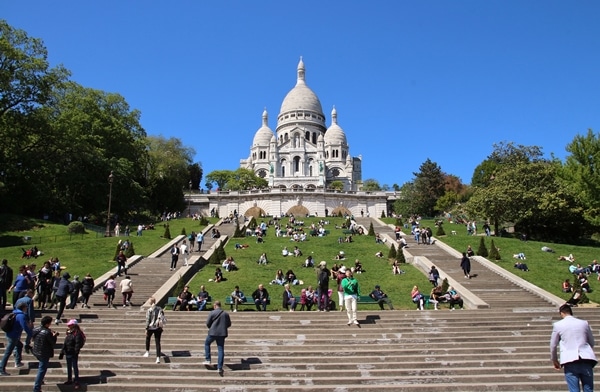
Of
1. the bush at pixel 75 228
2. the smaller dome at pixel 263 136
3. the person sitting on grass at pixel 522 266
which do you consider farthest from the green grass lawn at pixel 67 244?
the smaller dome at pixel 263 136

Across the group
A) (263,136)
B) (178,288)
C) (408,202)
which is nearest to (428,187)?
(408,202)

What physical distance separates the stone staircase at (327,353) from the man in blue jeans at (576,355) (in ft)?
11.1

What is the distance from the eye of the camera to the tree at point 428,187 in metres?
60.6

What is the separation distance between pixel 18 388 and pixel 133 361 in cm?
211

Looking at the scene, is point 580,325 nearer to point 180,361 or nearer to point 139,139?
point 180,361

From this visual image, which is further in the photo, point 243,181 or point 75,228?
point 243,181

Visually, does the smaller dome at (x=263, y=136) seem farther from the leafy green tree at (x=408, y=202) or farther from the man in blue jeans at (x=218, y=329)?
the man in blue jeans at (x=218, y=329)

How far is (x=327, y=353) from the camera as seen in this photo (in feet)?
36.7

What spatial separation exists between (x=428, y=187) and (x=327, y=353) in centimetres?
5241

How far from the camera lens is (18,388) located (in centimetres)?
930

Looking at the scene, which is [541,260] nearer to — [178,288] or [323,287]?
[323,287]

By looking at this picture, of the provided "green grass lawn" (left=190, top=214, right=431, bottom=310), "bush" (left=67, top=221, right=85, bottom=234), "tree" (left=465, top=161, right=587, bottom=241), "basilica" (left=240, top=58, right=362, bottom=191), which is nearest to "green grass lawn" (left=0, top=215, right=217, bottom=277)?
"bush" (left=67, top=221, right=85, bottom=234)

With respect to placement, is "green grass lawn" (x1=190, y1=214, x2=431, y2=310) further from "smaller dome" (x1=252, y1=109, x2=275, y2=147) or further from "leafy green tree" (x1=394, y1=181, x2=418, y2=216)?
"smaller dome" (x1=252, y1=109, x2=275, y2=147)

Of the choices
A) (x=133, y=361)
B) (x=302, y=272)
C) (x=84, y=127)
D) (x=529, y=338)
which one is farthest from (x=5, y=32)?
(x=529, y=338)
